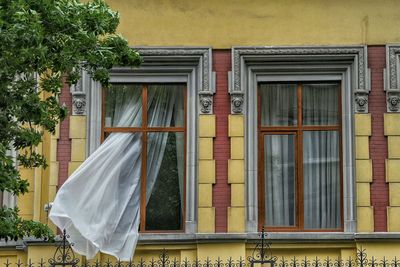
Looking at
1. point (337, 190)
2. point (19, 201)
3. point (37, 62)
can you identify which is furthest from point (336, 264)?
point (37, 62)

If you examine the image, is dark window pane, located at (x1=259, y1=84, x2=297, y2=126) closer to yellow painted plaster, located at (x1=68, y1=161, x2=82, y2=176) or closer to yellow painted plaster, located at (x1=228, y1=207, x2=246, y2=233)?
yellow painted plaster, located at (x1=228, y1=207, x2=246, y2=233)

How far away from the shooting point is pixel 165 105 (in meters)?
16.2

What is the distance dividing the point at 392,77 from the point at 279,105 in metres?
1.98

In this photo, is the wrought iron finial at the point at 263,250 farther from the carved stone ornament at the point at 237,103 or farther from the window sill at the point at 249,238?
the carved stone ornament at the point at 237,103

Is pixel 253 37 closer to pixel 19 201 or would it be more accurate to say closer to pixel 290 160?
pixel 290 160

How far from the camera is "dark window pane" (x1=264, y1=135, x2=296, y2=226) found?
15852mm

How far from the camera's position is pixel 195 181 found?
15.7 m

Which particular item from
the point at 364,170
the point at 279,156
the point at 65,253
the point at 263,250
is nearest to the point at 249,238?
the point at 263,250

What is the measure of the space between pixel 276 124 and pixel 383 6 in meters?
2.74

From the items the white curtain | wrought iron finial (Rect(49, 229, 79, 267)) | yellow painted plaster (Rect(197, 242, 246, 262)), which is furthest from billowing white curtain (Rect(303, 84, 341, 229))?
wrought iron finial (Rect(49, 229, 79, 267))

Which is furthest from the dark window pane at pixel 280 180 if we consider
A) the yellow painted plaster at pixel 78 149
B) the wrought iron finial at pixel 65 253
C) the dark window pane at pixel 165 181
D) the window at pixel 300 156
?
the wrought iron finial at pixel 65 253

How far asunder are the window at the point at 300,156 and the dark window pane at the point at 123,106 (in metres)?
2.14

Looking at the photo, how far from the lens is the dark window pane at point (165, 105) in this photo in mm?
16156

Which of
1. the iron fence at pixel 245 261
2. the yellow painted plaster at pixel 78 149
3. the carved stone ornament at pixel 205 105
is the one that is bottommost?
the iron fence at pixel 245 261
